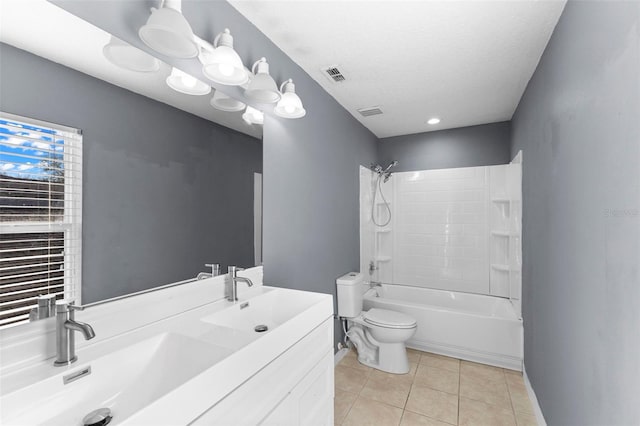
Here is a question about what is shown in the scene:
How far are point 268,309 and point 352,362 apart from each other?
1533 millimetres

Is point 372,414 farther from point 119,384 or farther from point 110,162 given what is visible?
point 110,162

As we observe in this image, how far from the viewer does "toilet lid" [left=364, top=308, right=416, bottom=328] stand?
2.63 meters

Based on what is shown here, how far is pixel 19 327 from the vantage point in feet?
2.94

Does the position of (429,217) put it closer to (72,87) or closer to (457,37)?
(457,37)

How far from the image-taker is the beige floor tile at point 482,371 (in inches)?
103

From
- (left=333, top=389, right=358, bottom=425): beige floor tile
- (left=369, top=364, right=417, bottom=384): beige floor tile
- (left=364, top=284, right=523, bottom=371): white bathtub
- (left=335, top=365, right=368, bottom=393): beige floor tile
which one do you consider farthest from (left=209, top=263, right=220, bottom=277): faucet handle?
(left=364, top=284, right=523, bottom=371): white bathtub

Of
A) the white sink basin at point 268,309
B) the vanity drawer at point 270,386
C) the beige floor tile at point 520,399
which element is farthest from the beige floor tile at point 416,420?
the white sink basin at point 268,309

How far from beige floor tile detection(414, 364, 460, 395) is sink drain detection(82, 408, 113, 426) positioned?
92.4 inches

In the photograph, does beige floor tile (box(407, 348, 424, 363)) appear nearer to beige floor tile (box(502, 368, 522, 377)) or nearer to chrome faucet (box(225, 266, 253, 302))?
beige floor tile (box(502, 368, 522, 377))

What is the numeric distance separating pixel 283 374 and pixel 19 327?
2.92ft

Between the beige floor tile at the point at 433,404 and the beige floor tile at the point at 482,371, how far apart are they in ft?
1.48

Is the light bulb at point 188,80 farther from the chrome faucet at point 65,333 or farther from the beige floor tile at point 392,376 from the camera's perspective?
the beige floor tile at point 392,376

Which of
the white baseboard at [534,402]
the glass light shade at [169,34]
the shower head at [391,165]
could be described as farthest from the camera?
the shower head at [391,165]

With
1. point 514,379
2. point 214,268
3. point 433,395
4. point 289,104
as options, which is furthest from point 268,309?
point 514,379
